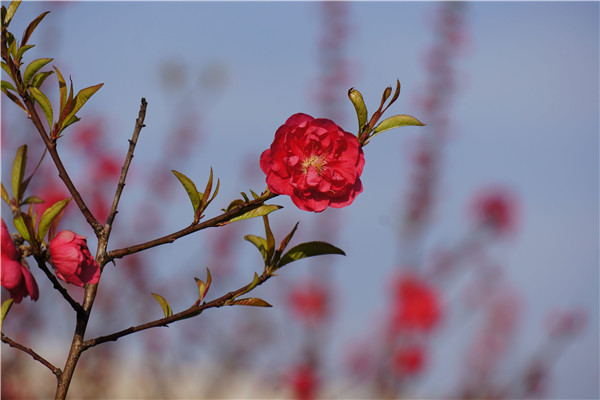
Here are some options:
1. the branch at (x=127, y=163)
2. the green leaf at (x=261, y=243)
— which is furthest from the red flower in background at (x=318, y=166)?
the branch at (x=127, y=163)

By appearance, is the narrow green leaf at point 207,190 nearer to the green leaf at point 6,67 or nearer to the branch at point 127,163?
the branch at point 127,163

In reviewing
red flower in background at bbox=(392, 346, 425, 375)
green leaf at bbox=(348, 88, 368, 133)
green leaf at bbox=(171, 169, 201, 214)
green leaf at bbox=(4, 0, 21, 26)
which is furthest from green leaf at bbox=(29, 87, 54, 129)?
red flower in background at bbox=(392, 346, 425, 375)

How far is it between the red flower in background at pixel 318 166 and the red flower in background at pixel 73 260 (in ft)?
1.02

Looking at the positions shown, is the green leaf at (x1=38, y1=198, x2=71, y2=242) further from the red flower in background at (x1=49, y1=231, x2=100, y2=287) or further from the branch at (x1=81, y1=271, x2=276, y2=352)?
the branch at (x1=81, y1=271, x2=276, y2=352)

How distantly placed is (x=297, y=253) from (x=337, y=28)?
3259mm

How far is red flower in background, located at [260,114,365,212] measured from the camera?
1.08m

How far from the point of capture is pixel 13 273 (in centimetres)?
92

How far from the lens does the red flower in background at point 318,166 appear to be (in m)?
1.08

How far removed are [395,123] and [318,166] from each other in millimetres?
146

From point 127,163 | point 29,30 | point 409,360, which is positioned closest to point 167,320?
point 127,163

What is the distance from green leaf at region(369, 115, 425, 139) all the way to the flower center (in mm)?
98

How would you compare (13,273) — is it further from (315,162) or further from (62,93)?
(315,162)

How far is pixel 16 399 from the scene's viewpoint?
11.6ft

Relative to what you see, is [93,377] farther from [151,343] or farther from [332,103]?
[332,103]
